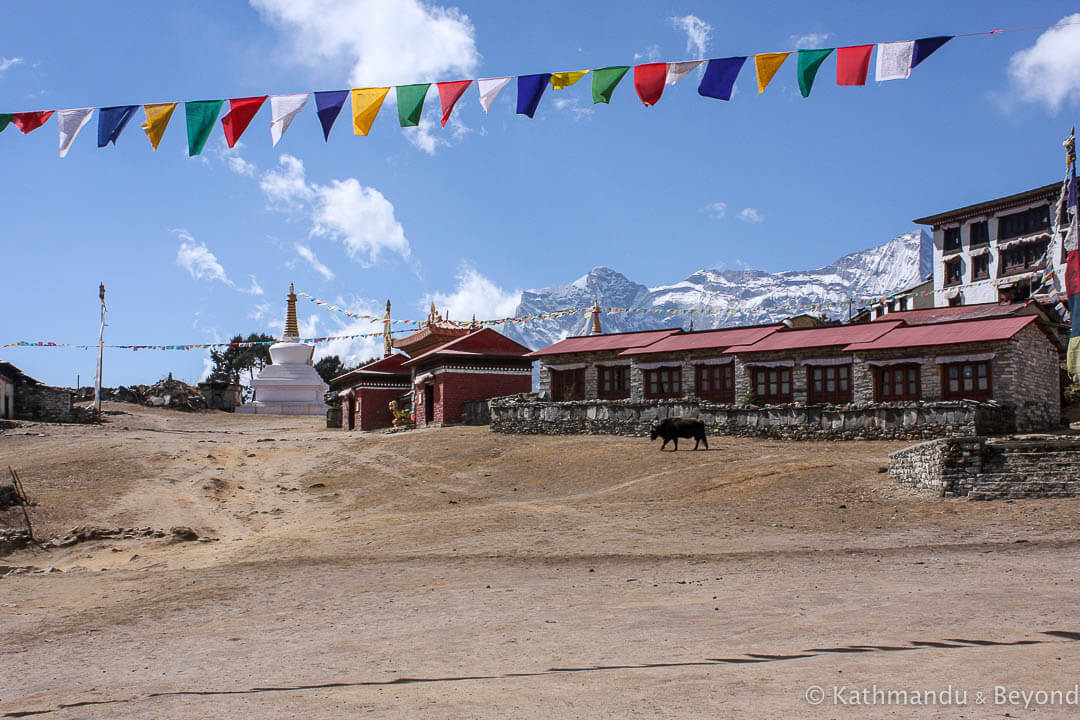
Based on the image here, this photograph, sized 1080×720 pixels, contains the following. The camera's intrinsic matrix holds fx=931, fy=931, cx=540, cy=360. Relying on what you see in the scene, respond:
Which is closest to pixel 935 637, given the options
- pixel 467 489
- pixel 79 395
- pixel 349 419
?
pixel 467 489

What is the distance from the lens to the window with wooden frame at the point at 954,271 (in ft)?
220

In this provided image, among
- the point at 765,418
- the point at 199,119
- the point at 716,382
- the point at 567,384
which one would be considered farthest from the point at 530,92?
the point at 567,384

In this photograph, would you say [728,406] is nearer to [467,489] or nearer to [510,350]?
[467,489]

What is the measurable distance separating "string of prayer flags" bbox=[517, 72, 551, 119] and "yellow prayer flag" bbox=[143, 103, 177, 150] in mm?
6940

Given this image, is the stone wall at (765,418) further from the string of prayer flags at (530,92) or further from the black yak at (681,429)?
the string of prayer flags at (530,92)

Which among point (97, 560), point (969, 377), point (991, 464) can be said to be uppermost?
point (969, 377)

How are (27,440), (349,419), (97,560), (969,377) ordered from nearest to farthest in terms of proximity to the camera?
(97,560) → (969,377) → (27,440) → (349,419)

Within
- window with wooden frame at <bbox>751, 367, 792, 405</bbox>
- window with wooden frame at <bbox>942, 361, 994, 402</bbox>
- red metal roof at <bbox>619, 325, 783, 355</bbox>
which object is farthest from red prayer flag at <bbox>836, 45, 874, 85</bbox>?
red metal roof at <bbox>619, 325, 783, 355</bbox>

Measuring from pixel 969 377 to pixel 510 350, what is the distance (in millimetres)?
23444

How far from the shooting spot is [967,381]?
31.5m

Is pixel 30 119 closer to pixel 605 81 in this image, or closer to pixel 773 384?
pixel 605 81

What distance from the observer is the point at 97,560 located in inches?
752

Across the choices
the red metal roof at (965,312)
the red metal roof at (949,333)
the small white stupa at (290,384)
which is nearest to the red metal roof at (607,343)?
the red metal roof at (949,333)

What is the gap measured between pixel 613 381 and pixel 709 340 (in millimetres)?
4821
